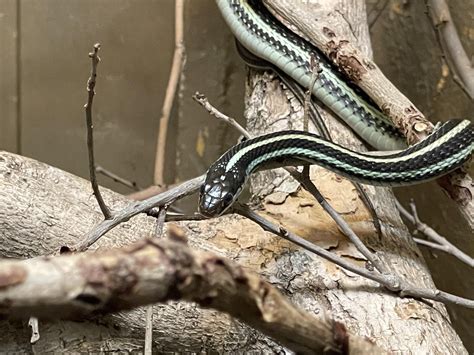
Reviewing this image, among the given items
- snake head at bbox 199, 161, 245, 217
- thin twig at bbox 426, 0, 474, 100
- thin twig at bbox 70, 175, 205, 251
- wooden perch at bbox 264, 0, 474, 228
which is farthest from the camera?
thin twig at bbox 426, 0, 474, 100

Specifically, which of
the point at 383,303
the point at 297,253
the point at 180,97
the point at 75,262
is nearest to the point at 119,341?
the point at 297,253

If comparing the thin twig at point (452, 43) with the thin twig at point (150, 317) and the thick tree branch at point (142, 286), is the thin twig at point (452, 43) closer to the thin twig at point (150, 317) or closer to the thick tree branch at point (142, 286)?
the thin twig at point (150, 317)

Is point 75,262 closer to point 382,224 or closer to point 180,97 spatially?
point 382,224

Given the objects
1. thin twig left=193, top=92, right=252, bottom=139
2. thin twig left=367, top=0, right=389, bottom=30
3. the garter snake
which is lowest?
the garter snake

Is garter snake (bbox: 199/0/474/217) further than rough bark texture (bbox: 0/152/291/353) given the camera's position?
Yes

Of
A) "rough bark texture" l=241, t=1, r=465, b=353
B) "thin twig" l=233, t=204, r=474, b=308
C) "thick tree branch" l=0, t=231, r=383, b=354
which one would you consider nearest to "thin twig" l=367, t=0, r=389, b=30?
"rough bark texture" l=241, t=1, r=465, b=353

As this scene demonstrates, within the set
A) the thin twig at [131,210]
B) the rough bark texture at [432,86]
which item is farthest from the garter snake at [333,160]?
the rough bark texture at [432,86]

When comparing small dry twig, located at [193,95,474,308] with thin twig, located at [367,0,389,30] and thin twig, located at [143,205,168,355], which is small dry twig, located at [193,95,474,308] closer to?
thin twig, located at [143,205,168,355]
